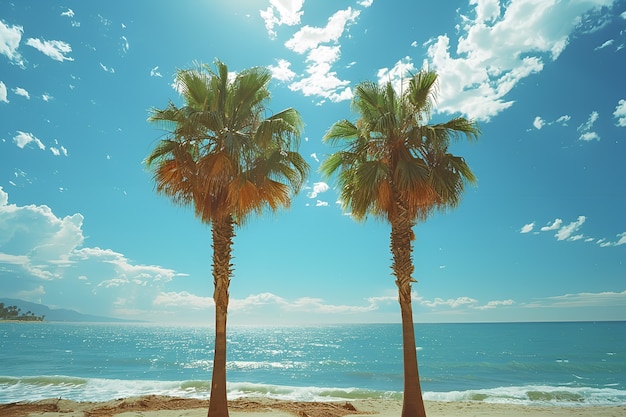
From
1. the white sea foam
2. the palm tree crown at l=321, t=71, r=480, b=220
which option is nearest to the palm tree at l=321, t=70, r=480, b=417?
the palm tree crown at l=321, t=71, r=480, b=220

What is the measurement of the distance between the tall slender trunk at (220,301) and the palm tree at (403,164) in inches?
135

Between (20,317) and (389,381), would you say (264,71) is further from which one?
(20,317)

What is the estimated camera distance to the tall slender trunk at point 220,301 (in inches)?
372

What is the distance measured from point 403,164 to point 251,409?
10.1 metres

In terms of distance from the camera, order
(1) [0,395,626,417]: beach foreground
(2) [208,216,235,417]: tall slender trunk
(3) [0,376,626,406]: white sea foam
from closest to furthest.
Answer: (2) [208,216,235,417]: tall slender trunk
(1) [0,395,626,417]: beach foreground
(3) [0,376,626,406]: white sea foam

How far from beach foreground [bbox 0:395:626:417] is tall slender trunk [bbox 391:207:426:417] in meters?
4.27

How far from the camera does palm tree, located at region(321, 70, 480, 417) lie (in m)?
Answer: 10.2

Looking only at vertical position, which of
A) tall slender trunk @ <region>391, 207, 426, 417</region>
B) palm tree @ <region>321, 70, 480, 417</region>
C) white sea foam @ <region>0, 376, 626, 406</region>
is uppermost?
palm tree @ <region>321, 70, 480, 417</region>

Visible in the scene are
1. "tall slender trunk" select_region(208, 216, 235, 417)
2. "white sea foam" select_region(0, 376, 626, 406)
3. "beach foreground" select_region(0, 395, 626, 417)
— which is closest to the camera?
"tall slender trunk" select_region(208, 216, 235, 417)

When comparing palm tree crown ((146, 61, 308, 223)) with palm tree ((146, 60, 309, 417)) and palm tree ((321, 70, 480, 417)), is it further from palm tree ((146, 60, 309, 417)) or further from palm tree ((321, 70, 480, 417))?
palm tree ((321, 70, 480, 417))

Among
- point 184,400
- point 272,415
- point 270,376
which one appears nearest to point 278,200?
point 272,415

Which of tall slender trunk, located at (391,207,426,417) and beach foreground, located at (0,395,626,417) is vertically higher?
tall slender trunk, located at (391,207,426,417)

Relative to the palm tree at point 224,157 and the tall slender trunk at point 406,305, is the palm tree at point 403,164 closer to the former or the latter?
the tall slender trunk at point 406,305

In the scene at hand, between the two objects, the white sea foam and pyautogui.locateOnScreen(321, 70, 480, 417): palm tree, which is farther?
the white sea foam
